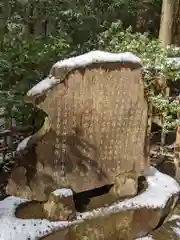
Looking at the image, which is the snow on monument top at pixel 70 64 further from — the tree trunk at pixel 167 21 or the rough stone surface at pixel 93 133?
the tree trunk at pixel 167 21

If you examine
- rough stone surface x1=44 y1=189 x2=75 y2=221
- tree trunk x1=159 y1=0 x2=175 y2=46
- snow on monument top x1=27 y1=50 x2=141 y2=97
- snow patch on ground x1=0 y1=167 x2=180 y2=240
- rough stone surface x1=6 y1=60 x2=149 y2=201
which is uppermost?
tree trunk x1=159 y1=0 x2=175 y2=46

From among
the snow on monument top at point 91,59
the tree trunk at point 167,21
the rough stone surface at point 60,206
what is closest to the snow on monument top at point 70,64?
the snow on monument top at point 91,59

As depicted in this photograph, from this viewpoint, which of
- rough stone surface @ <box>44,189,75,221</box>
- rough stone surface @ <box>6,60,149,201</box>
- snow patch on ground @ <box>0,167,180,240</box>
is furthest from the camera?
rough stone surface @ <box>6,60,149,201</box>

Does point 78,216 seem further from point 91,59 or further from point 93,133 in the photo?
point 91,59

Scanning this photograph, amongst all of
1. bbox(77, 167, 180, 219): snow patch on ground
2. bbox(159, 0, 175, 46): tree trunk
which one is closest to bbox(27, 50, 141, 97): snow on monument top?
bbox(77, 167, 180, 219): snow patch on ground

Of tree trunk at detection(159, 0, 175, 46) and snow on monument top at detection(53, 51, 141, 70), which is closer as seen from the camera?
snow on monument top at detection(53, 51, 141, 70)

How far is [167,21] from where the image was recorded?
31.1 feet

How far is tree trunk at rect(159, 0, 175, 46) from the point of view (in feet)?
30.4

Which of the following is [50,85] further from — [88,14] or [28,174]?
[88,14]

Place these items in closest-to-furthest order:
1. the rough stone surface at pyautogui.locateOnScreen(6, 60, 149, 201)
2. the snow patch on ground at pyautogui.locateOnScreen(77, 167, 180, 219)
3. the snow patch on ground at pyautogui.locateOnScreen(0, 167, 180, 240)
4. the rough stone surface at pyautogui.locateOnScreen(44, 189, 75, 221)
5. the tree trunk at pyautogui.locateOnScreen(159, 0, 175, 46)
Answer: the snow patch on ground at pyautogui.locateOnScreen(0, 167, 180, 240)
the rough stone surface at pyautogui.locateOnScreen(44, 189, 75, 221)
the rough stone surface at pyautogui.locateOnScreen(6, 60, 149, 201)
the snow patch on ground at pyautogui.locateOnScreen(77, 167, 180, 219)
the tree trunk at pyautogui.locateOnScreen(159, 0, 175, 46)

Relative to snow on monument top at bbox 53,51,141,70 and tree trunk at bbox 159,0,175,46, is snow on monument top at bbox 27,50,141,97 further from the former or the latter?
tree trunk at bbox 159,0,175,46

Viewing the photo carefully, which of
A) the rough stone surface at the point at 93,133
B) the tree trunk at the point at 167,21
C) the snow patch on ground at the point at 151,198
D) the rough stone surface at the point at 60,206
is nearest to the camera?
the rough stone surface at the point at 60,206

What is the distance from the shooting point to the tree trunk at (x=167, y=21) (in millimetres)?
9258

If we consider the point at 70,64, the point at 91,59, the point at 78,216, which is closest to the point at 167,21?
the point at 91,59
